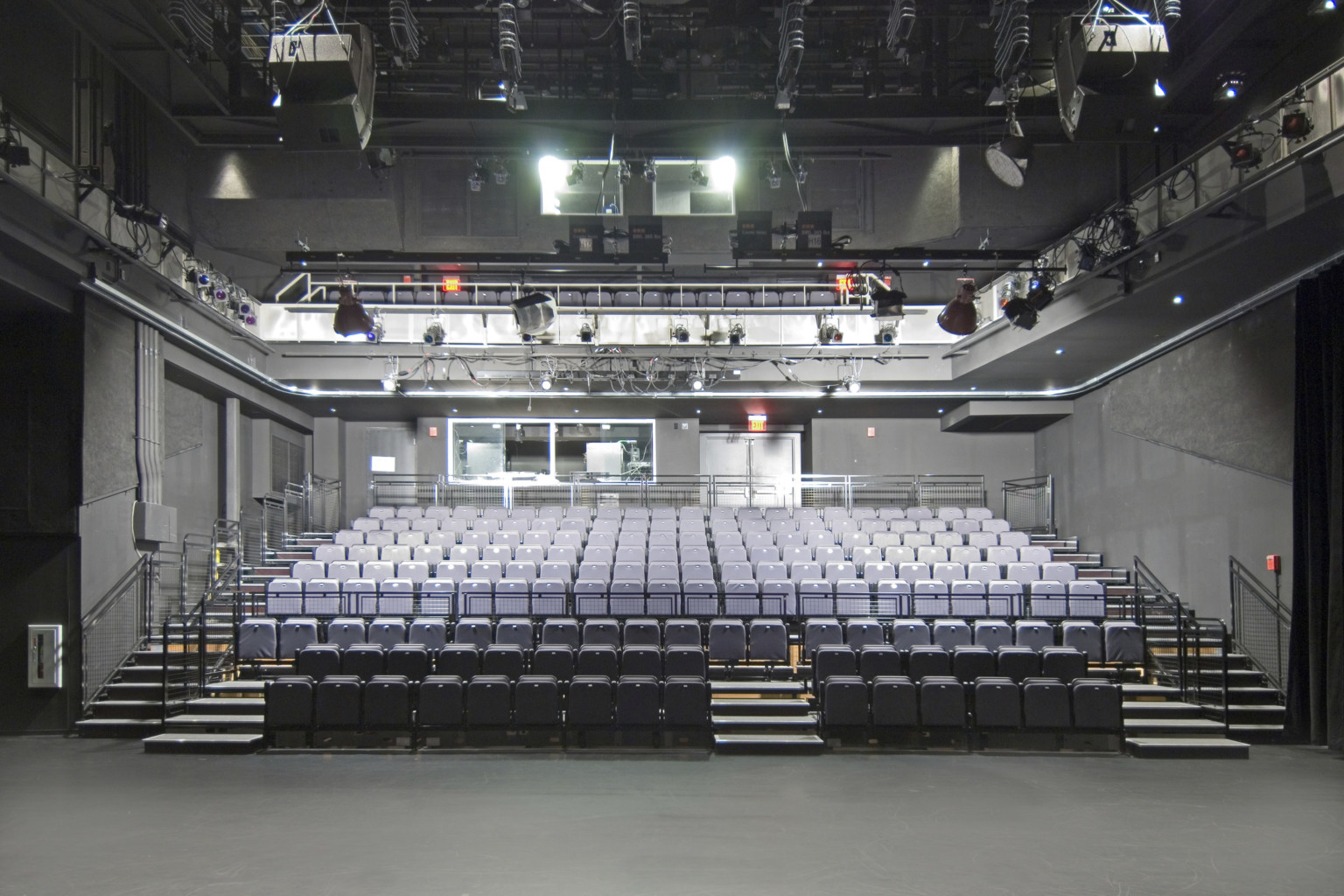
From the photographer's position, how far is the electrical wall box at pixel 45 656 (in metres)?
11.8

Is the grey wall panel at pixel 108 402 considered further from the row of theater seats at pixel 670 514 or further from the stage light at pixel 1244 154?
the stage light at pixel 1244 154

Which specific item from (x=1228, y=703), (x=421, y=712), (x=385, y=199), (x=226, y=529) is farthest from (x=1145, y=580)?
(x=226, y=529)

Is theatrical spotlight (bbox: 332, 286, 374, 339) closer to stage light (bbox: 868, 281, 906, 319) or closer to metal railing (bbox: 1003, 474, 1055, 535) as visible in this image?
stage light (bbox: 868, 281, 906, 319)

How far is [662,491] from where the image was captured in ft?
72.7

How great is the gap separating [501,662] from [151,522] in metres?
5.43

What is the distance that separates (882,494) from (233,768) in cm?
1566

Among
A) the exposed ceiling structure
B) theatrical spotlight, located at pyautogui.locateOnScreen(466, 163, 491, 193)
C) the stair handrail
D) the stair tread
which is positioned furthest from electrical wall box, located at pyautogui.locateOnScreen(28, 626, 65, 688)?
the stair tread

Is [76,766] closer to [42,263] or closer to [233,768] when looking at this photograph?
[233,768]

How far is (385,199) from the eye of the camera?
1338cm

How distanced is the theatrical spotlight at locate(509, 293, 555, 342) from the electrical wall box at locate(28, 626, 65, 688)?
691cm

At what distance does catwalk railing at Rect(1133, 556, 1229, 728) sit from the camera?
38.8ft

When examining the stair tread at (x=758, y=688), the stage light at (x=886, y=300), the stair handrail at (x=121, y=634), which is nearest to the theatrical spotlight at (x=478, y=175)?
the stage light at (x=886, y=300)

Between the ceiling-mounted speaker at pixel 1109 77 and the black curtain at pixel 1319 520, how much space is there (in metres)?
4.97

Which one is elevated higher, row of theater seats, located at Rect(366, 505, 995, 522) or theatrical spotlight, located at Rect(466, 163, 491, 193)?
theatrical spotlight, located at Rect(466, 163, 491, 193)
